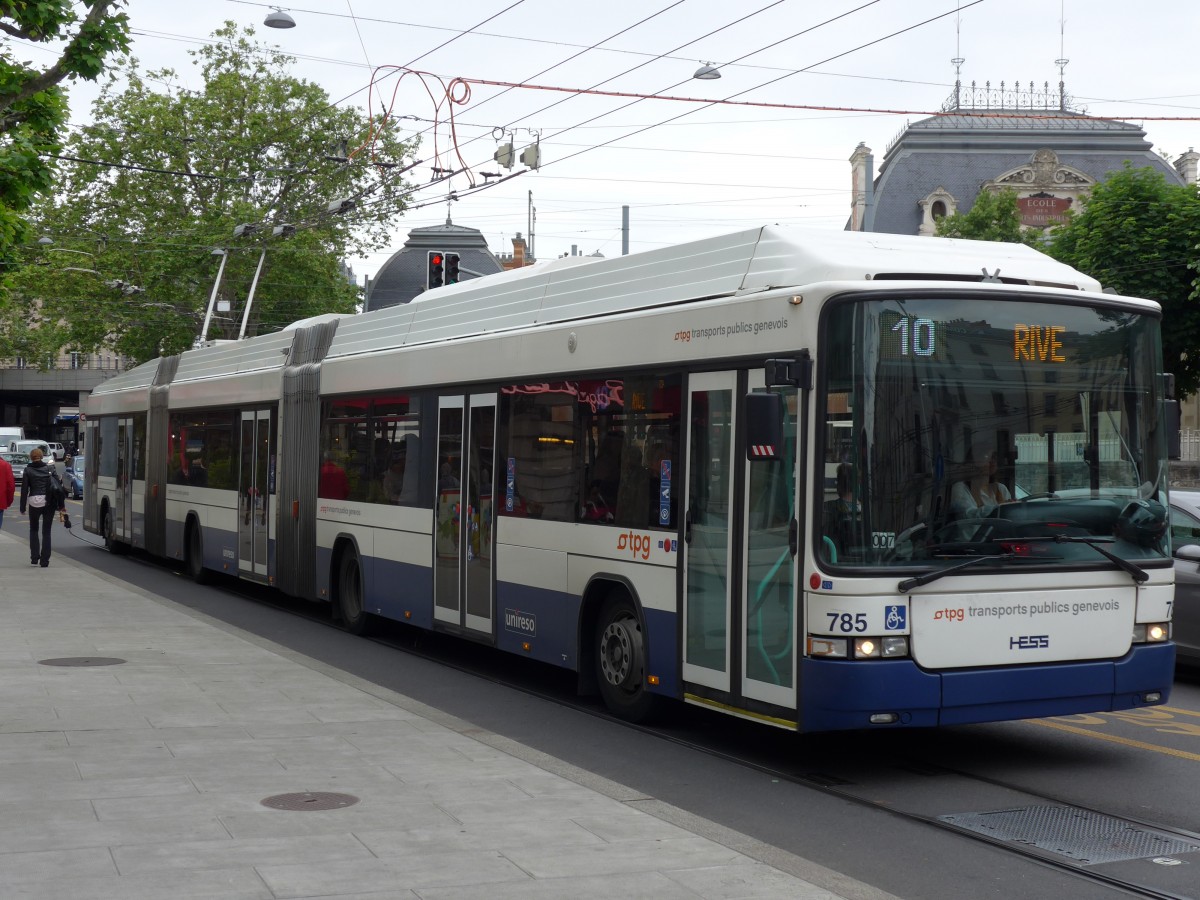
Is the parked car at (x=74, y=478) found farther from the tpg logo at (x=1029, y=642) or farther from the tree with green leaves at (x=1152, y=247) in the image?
the tpg logo at (x=1029, y=642)

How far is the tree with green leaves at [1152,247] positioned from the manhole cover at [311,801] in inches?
913

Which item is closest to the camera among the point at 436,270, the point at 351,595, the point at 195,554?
the point at 351,595

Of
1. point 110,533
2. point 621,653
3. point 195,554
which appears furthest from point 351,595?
point 110,533

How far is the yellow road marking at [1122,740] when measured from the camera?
29.4 feet

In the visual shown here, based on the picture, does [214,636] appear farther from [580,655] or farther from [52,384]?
[52,384]

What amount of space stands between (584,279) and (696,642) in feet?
10.3

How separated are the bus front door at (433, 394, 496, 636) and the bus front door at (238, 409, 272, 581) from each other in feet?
17.7

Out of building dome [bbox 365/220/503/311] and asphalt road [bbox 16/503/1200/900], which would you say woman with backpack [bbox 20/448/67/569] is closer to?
asphalt road [bbox 16/503/1200/900]

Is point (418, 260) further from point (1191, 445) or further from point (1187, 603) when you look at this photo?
point (1187, 603)

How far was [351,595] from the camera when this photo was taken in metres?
15.1

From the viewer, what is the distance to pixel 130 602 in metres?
16.8

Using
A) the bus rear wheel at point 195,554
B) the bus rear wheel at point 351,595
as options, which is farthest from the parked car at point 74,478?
the bus rear wheel at point 351,595

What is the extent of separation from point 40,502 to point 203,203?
2931cm

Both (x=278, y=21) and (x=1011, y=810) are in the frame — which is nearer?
(x=1011, y=810)
